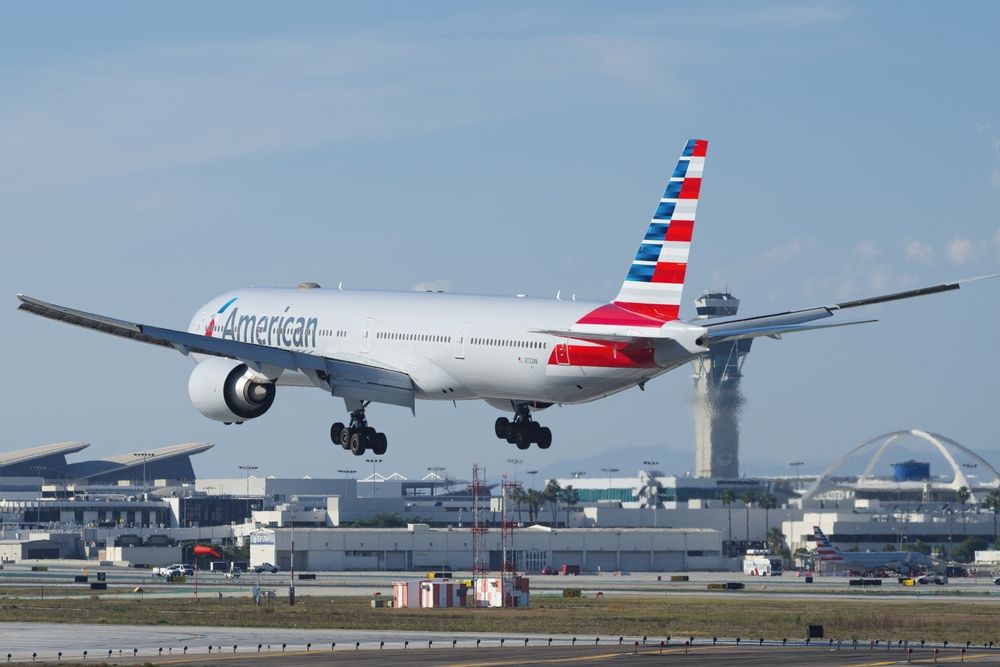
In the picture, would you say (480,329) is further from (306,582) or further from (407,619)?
(306,582)

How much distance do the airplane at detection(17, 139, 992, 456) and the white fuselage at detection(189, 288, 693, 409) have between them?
0.24 feet

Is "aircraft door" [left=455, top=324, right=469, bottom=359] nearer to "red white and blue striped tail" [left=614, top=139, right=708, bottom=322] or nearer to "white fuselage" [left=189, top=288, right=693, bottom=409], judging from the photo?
"white fuselage" [left=189, top=288, right=693, bottom=409]

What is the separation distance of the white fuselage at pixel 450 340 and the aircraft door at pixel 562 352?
0.04 meters

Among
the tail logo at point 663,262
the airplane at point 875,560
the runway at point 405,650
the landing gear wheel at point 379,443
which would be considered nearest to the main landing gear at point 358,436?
the landing gear wheel at point 379,443

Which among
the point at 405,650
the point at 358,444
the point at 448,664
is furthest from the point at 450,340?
the point at 448,664

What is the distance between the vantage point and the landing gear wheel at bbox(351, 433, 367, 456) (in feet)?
243

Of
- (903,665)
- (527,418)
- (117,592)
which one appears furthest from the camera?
(117,592)

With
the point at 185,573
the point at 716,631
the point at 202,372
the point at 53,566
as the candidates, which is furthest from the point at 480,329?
the point at 53,566

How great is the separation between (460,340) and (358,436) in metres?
7.59

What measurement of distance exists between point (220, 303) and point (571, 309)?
78.3ft

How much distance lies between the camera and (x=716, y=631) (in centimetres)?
8969

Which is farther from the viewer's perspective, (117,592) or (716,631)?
(117,592)

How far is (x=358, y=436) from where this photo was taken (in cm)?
7450

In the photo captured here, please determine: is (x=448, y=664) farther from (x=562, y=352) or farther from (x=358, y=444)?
(x=358, y=444)
